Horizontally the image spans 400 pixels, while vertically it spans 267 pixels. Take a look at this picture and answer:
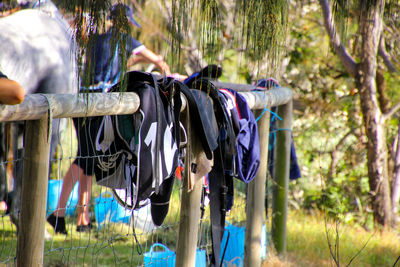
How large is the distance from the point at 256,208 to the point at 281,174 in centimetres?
68

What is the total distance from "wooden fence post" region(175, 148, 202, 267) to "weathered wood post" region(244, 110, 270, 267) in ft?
2.20

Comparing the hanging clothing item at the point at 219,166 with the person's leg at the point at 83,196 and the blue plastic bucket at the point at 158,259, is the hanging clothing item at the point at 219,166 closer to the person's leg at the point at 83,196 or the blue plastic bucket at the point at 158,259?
the blue plastic bucket at the point at 158,259

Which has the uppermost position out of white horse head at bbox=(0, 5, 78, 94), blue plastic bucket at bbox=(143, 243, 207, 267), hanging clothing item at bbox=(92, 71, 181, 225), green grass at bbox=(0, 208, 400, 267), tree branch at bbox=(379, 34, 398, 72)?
tree branch at bbox=(379, 34, 398, 72)

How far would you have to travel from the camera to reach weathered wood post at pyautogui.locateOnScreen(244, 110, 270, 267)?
2.63 metres

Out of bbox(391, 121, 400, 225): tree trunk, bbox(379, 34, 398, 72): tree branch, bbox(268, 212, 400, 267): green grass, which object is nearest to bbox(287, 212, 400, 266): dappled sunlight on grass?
bbox(268, 212, 400, 267): green grass

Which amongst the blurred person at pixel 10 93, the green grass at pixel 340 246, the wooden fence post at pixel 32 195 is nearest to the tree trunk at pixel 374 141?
the green grass at pixel 340 246

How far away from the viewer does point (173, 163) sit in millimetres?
1738

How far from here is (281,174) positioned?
331 centimetres

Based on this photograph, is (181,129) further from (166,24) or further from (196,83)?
(166,24)

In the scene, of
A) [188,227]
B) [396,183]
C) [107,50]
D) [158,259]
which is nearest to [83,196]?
[158,259]

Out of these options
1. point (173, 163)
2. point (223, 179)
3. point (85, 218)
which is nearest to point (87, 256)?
point (85, 218)

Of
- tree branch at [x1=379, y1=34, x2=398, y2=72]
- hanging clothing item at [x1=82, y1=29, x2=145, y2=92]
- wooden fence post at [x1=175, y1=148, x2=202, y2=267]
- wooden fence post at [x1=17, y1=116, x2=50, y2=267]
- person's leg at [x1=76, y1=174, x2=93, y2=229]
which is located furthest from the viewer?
tree branch at [x1=379, y1=34, x2=398, y2=72]

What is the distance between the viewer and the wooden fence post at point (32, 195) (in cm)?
150

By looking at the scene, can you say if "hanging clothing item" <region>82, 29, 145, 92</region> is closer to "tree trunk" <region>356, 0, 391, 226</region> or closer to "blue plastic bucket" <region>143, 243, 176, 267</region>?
"blue plastic bucket" <region>143, 243, 176, 267</region>
